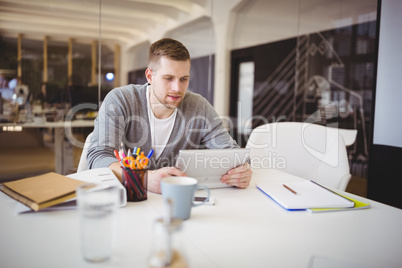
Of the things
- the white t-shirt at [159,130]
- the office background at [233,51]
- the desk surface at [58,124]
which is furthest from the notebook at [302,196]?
the desk surface at [58,124]

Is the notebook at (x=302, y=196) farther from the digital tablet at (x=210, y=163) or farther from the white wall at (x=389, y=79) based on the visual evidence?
the white wall at (x=389, y=79)

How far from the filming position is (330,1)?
390 centimetres

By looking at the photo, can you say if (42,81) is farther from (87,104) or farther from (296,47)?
(296,47)

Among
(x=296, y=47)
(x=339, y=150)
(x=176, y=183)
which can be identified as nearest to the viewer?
(x=176, y=183)

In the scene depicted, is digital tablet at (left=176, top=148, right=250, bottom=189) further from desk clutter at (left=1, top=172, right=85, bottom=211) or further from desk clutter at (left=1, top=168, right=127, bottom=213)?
desk clutter at (left=1, top=172, right=85, bottom=211)

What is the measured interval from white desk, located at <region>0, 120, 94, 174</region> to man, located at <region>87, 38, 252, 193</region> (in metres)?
Answer: 2.24

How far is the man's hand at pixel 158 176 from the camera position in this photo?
1188 mm

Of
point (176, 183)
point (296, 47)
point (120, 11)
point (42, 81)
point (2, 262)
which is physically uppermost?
point (120, 11)

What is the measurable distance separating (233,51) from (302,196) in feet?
14.4

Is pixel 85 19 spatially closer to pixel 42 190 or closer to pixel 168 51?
pixel 168 51

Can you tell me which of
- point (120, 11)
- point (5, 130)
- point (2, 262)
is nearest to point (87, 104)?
point (5, 130)

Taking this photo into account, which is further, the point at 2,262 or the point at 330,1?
the point at 330,1

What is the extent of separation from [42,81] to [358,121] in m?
3.69

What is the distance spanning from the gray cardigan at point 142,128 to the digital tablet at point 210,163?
1.53ft
